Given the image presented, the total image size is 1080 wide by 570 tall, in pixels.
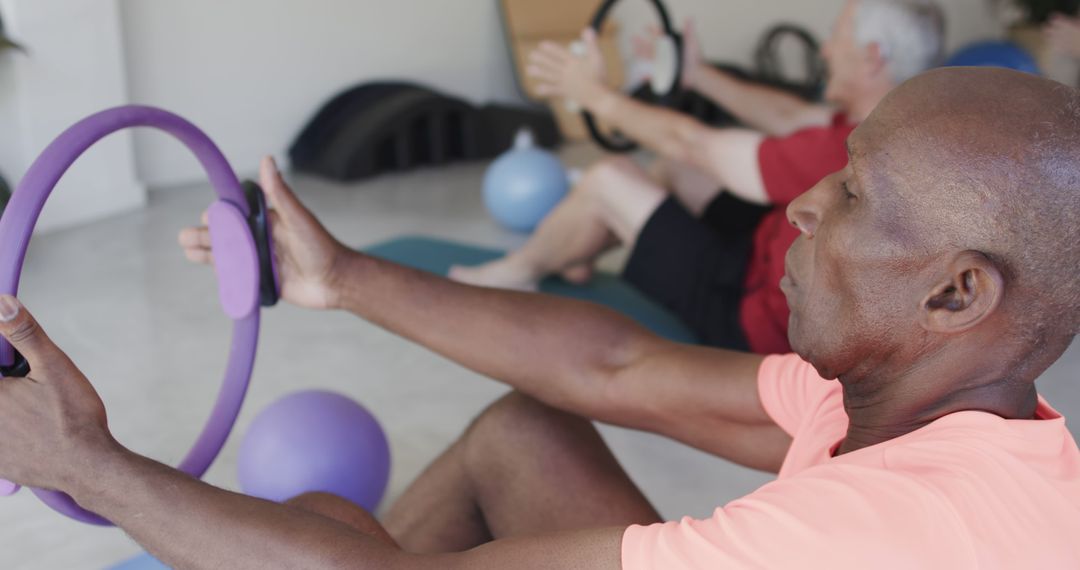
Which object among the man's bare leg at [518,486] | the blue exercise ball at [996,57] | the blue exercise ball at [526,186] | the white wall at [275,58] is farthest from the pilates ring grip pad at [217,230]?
the blue exercise ball at [996,57]

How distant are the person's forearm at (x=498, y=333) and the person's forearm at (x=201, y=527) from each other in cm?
56

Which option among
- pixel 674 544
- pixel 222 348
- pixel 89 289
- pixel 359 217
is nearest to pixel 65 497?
pixel 674 544

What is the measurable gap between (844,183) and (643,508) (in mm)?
655

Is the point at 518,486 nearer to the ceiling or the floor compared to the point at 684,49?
nearer to the floor

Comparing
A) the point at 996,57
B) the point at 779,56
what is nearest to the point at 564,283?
the point at 996,57

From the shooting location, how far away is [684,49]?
388cm

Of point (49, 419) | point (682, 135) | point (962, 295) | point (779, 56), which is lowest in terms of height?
point (779, 56)

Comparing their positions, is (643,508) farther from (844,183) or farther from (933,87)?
(933,87)

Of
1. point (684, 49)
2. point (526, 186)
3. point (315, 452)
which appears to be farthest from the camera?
point (526, 186)

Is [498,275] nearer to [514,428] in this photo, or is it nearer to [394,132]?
[514,428]

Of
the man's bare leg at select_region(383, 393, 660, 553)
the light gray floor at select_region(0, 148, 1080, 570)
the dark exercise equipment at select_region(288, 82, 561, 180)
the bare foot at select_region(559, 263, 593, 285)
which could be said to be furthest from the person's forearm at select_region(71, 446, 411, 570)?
the dark exercise equipment at select_region(288, 82, 561, 180)

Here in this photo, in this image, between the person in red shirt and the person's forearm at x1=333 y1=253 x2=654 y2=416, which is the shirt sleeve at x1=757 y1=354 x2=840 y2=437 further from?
the person in red shirt

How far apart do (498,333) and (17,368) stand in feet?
2.25

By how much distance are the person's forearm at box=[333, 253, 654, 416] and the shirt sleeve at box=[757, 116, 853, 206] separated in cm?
117
